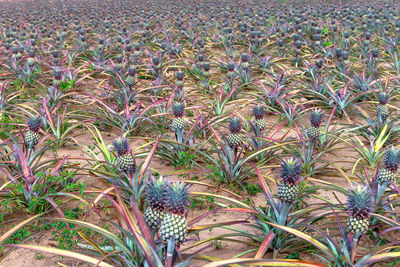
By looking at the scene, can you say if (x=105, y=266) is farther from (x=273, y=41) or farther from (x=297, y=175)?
(x=273, y=41)

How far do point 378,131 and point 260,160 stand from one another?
172cm

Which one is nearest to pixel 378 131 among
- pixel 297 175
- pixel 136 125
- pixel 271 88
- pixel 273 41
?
pixel 271 88

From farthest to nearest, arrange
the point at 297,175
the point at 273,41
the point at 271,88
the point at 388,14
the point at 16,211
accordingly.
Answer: the point at 388,14 < the point at 273,41 < the point at 271,88 < the point at 16,211 < the point at 297,175

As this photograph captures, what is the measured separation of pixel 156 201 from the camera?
2.04 meters

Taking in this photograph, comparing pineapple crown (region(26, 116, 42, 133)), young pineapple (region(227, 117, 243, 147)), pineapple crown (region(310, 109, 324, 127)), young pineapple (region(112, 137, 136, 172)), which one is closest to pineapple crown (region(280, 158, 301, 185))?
young pineapple (region(227, 117, 243, 147))

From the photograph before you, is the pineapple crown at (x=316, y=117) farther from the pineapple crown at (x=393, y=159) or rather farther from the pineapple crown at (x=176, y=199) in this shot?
the pineapple crown at (x=176, y=199)

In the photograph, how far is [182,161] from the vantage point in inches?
162

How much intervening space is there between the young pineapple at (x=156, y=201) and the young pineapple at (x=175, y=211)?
0.07m

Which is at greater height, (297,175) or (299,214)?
(297,175)

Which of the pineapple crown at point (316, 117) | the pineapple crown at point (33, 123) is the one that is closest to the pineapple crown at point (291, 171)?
the pineapple crown at point (316, 117)

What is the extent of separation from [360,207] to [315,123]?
172 cm

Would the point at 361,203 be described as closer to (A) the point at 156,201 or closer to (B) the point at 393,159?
(B) the point at 393,159

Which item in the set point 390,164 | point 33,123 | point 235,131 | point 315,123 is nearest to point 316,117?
point 315,123

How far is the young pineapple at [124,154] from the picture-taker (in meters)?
2.78
